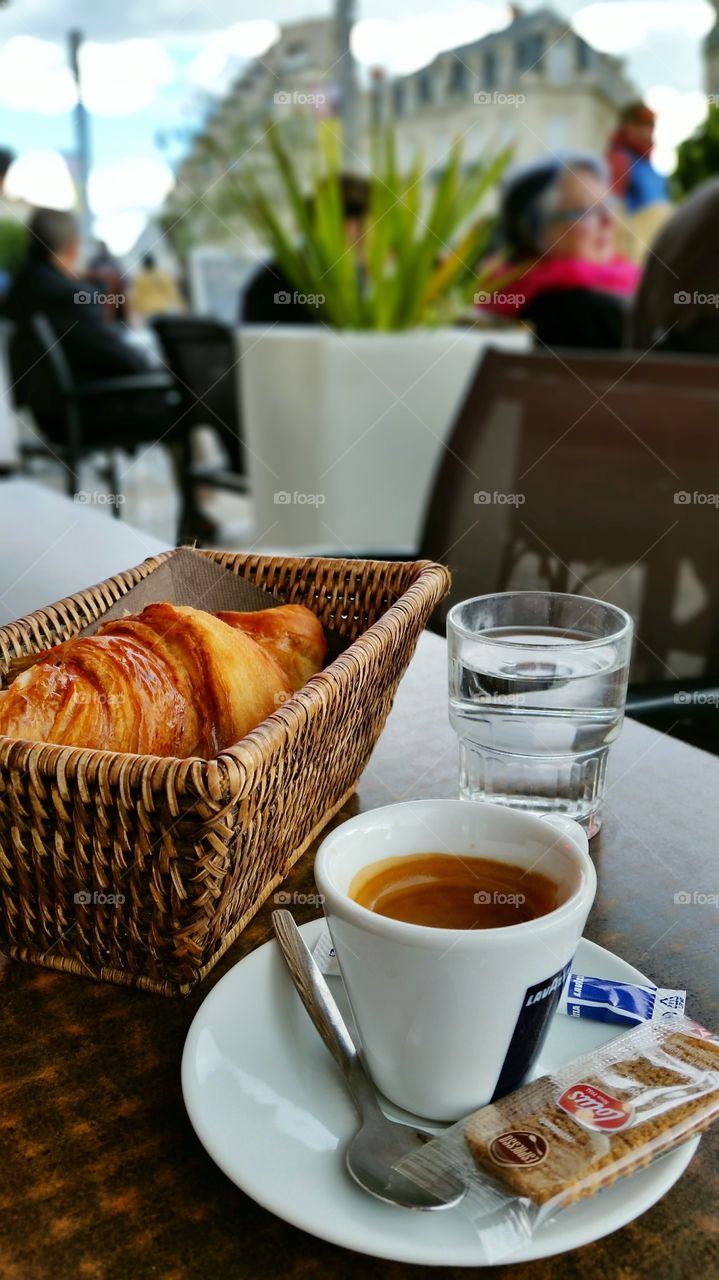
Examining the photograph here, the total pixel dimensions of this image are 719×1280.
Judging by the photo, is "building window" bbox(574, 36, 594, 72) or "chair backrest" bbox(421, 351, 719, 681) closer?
"chair backrest" bbox(421, 351, 719, 681)

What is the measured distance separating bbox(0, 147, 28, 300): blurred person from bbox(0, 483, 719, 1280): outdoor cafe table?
516 cm

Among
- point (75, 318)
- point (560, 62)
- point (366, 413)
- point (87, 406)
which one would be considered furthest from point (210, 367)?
point (560, 62)

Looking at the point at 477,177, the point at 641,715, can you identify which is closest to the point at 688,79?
the point at 477,177

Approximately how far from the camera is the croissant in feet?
2.05

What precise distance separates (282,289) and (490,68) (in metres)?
1.73

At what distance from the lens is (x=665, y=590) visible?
1222 millimetres

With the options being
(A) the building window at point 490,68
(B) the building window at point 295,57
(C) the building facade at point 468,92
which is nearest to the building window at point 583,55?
(C) the building facade at point 468,92

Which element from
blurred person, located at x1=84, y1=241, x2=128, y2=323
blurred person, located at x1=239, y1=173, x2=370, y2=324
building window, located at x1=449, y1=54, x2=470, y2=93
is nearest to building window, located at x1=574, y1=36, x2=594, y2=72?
building window, located at x1=449, y1=54, x2=470, y2=93

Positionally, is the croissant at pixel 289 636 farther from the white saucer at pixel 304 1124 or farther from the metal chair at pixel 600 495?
the metal chair at pixel 600 495

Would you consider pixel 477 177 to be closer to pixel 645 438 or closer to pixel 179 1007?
pixel 645 438

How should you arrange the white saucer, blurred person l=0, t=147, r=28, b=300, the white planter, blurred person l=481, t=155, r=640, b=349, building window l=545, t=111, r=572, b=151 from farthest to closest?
blurred person l=0, t=147, r=28, b=300 < building window l=545, t=111, r=572, b=151 < blurred person l=481, t=155, r=640, b=349 < the white planter < the white saucer

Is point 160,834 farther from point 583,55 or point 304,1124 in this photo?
point 583,55

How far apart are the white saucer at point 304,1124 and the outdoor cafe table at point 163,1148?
2 cm

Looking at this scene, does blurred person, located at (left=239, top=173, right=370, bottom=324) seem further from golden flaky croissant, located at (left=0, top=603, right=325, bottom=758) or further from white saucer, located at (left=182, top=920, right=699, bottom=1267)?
white saucer, located at (left=182, top=920, right=699, bottom=1267)
